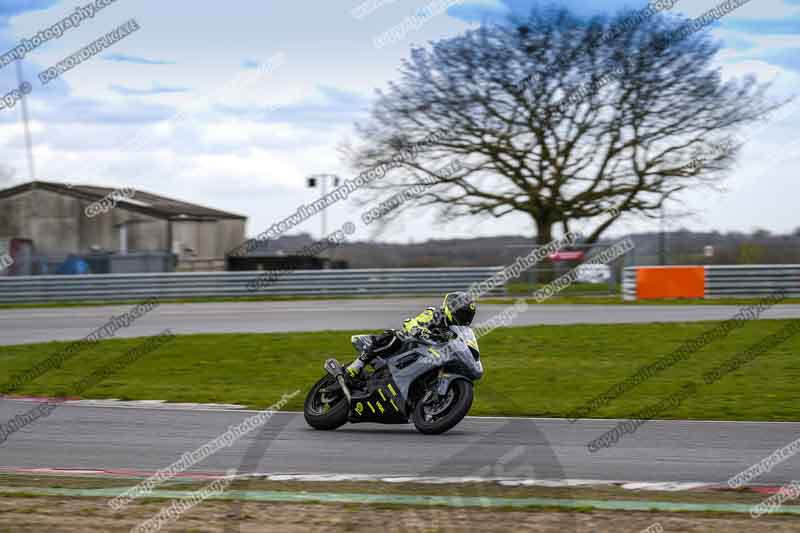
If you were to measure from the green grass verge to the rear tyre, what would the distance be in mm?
1829

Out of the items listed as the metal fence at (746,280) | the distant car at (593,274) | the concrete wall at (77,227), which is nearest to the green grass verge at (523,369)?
the metal fence at (746,280)

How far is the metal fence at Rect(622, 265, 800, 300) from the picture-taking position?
2702 centimetres

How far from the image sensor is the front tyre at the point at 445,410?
8914mm

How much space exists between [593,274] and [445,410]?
2006cm

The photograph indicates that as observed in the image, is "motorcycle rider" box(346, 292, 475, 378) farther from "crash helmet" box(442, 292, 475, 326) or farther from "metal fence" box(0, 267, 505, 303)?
"metal fence" box(0, 267, 505, 303)

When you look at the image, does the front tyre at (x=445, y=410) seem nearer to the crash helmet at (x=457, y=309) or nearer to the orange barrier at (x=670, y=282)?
the crash helmet at (x=457, y=309)

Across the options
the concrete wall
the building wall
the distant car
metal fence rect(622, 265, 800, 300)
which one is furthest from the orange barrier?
→ the building wall

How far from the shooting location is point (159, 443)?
29.7 feet

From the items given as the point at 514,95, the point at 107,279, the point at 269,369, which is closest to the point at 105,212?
the point at 107,279

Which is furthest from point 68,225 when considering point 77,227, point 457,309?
point 457,309

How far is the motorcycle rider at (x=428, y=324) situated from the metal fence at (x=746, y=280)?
18626 millimetres

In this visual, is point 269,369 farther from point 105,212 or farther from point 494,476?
point 105,212

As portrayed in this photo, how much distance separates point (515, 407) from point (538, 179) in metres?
18.9

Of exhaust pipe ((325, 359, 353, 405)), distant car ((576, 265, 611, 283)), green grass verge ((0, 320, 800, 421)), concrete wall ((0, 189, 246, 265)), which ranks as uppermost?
concrete wall ((0, 189, 246, 265))
